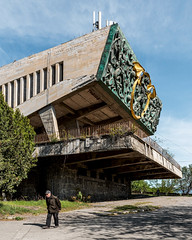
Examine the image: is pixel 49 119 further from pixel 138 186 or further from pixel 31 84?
pixel 138 186

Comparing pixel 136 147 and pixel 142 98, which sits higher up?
pixel 142 98

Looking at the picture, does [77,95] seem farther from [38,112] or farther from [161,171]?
[161,171]

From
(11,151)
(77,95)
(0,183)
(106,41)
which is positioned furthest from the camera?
→ (77,95)

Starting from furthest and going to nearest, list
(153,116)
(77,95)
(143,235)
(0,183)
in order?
1. (153,116)
2. (77,95)
3. (0,183)
4. (143,235)

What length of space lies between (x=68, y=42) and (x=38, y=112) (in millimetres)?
7010

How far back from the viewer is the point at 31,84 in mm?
28828

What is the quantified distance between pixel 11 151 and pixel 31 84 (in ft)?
43.9

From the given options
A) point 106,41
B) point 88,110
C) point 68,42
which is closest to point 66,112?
point 88,110

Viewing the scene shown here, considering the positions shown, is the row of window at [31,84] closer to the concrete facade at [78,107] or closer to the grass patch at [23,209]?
the concrete facade at [78,107]

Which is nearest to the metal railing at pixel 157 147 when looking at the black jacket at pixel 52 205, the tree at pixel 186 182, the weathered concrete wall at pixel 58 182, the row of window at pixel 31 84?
the weathered concrete wall at pixel 58 182

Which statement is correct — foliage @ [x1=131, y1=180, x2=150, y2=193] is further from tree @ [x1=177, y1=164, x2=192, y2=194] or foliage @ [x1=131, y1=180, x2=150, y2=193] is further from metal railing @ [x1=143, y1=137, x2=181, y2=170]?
metal railing @ [x1=143, y1=137, x2=181, y2=170]

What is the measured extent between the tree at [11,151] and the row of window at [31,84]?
31.3 feet

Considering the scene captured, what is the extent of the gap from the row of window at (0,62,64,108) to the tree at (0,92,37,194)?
953 cm

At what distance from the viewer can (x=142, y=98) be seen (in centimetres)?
3350
